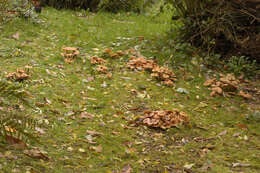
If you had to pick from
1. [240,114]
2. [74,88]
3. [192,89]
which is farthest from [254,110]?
[74,88]

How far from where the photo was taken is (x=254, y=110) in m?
5.05

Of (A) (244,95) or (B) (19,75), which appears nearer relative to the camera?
(B) (19,75)

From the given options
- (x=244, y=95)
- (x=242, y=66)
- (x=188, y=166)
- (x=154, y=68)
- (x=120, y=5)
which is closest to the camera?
(x=188, y=166)

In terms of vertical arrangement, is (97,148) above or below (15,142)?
below

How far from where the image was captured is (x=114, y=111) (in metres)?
4.56

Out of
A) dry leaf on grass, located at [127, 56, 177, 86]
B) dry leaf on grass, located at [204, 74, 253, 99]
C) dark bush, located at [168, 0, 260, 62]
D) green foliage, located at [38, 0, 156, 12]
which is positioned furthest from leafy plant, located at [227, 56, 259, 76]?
green foliage, located at [38, 0, 156, 12]

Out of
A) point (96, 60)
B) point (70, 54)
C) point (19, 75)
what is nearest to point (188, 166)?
point (19, 75)

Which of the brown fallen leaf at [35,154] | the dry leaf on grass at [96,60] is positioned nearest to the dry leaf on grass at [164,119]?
the brown fallen leaf at [35,154]

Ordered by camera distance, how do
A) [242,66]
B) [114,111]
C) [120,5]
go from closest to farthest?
[114,111]
[242,66]
[120,5]

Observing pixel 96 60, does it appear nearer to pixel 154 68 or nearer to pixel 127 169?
pixel 154 68

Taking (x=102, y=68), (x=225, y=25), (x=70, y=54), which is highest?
(x=225, y=25)

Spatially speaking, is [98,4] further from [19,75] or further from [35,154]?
[35,154]

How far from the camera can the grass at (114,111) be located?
345 cm

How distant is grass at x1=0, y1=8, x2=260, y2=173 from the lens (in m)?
3.45
